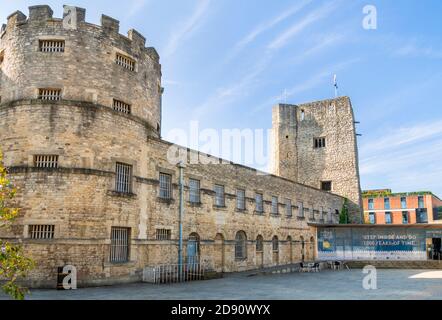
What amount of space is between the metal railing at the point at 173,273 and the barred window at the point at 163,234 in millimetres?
1471

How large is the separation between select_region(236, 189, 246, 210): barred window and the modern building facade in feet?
129

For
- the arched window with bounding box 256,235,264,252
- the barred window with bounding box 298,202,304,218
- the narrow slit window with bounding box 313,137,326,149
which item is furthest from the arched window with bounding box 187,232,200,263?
the narrow slit window with bounding box 313,137,326,149

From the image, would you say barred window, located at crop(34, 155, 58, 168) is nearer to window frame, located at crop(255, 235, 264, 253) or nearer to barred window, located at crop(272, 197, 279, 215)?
window frame, located at crop(255, 235, 264, 253)

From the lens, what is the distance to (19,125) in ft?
56.7

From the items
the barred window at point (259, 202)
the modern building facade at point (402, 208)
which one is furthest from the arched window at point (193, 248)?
the modern building facade at point (402, 208)

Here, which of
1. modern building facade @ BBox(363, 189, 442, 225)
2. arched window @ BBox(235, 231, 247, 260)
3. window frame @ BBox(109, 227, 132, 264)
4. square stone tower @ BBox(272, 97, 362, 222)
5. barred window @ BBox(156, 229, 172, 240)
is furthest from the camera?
modern building facade @ BBox(363, 189, 442, 225)

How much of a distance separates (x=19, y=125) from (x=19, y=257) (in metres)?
11.7

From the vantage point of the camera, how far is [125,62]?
794 inches

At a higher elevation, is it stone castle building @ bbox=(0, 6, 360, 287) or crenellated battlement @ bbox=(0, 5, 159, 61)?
crenellated battlement @ bbox=(0, 5, 159, 61)

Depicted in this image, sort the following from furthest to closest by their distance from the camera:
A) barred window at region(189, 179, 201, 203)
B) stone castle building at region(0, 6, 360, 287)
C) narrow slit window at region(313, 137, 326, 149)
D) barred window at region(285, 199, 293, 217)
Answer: narrow slit window at region(313, 137, 326, 149) < barred window at region(285, 199, 293, 217) < barred window at region(189, 179, 201, 203) < stone castle building at region(0, 6, 360, 287)

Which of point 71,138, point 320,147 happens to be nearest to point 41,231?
point 71,138

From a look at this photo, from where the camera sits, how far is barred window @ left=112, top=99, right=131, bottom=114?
19.3 m
